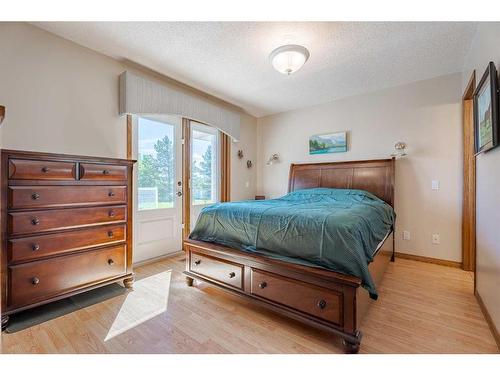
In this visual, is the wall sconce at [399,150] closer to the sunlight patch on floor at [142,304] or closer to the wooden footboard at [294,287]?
the wooden footboard at [294,287]

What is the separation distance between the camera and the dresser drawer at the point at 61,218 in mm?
1688

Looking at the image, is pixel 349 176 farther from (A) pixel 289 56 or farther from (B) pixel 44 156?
(B) pixel 44 156

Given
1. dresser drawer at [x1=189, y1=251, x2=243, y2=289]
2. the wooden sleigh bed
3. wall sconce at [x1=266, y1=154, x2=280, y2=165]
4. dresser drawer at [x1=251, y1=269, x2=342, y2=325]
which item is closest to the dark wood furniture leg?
the wooden sleigh bed

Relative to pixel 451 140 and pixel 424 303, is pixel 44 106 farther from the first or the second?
pixel 451 140

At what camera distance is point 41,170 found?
177cm

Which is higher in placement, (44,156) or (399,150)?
(399,150)

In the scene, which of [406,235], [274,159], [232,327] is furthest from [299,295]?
[274,159]

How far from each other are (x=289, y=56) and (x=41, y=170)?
89.2 inches

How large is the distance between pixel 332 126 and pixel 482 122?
2.14m

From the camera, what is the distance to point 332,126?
3.92 meters

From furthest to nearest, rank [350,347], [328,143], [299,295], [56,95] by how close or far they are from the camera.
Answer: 1. [328,143]
2. [56,95]
3. [299,295]
4. [350,347]

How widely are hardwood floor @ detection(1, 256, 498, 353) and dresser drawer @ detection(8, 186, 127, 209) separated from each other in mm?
874

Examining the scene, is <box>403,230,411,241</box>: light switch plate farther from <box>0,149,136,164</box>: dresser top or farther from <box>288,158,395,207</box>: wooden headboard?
<box>0,149,136,164</box>: dresser top
